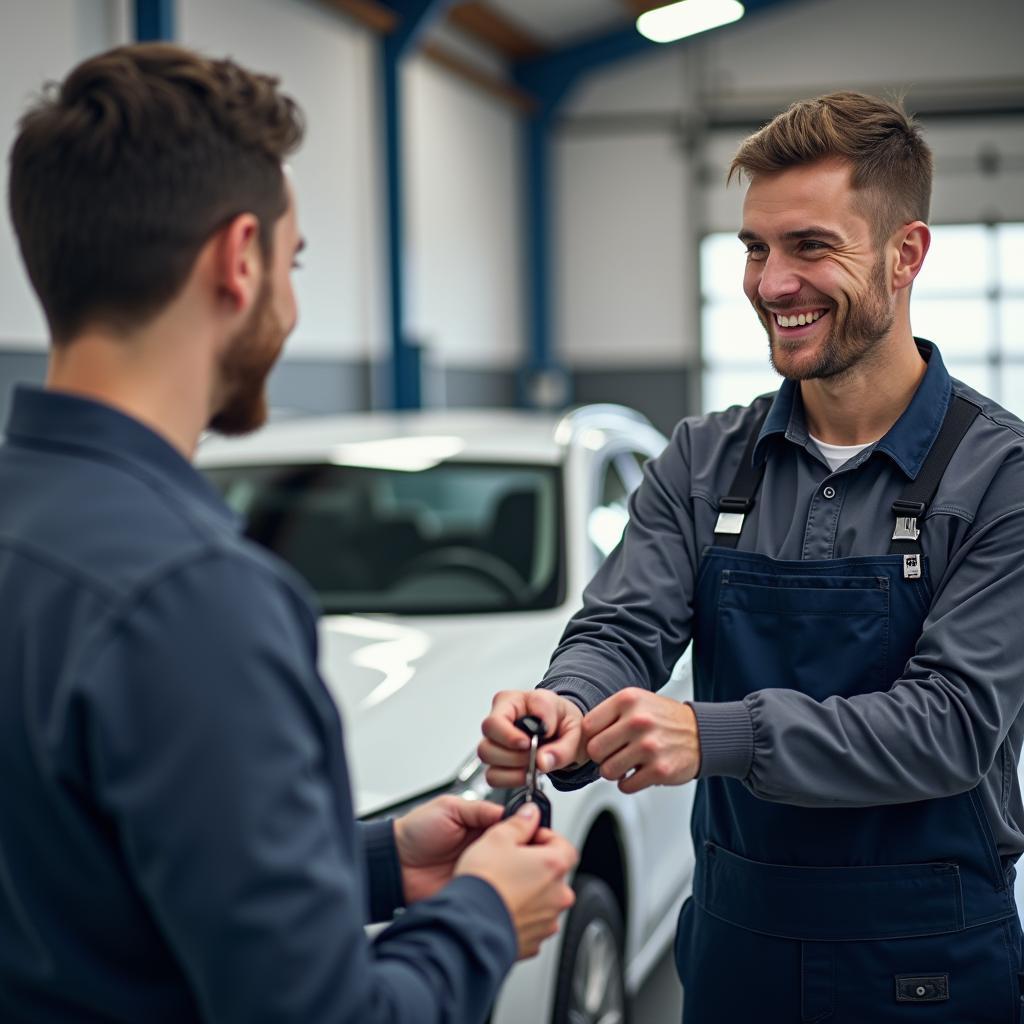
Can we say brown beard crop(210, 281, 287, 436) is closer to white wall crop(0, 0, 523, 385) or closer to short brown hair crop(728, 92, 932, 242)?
short brown hair crop(728, 92, 932, 242)

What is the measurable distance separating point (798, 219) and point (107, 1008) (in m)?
1.24

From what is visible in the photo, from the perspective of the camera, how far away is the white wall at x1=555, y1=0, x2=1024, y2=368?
11406 mm

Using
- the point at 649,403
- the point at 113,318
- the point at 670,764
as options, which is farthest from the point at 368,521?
the point at 649,403

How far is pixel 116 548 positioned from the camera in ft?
3.13

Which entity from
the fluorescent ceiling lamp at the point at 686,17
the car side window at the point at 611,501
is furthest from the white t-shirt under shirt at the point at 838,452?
the fluorescent ceiling lamp at the point at 686,17

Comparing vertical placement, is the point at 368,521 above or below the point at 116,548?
below

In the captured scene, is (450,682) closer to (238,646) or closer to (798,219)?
(798,219)

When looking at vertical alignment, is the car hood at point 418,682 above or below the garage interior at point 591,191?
below

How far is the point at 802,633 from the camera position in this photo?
5.55ft

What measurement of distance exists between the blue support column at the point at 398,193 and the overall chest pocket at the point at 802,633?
745 centimetres

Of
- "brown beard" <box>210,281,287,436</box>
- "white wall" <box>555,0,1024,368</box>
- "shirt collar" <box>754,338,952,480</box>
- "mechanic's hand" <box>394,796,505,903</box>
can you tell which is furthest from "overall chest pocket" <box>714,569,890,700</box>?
"white wall" <box>555,0,1024,368</box>

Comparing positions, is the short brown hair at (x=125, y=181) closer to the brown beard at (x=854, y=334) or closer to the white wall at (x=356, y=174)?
the brown beard at (x=854, y=334)

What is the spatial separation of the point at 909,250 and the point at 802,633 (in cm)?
53

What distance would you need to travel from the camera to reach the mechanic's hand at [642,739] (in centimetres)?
153
